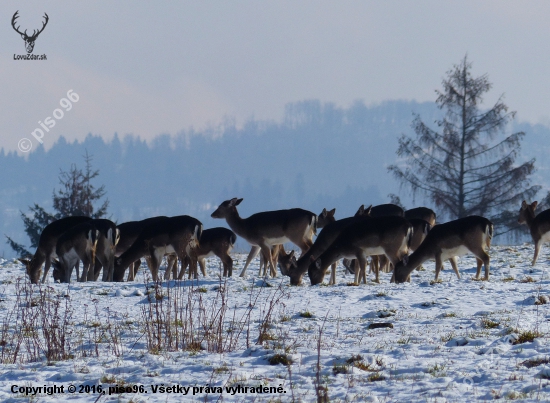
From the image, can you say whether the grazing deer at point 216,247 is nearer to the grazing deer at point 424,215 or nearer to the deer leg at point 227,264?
the deer leg at point 227,264

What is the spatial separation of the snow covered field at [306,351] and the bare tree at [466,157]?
24.8 metres

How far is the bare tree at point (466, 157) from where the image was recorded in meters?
36.6

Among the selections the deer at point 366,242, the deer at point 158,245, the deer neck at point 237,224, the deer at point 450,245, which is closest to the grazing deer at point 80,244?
the deer at point 158,245

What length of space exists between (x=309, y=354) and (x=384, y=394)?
1.62 metres

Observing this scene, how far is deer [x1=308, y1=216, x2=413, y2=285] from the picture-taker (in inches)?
630

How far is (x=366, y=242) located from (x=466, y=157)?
22.7 meters

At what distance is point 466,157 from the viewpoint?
3716cm

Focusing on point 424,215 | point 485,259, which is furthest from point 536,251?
point 424,215

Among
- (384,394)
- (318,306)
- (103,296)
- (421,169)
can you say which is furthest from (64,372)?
(421,169)

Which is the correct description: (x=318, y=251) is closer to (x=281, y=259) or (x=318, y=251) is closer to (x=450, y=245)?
(x=281, y=259)

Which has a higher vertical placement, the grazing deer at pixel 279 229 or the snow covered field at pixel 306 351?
the grazing deer at pixel 279 229

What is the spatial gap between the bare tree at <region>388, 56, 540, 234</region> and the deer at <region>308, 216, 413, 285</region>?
20.6 meters

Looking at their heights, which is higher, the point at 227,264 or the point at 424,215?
the point at 424,215

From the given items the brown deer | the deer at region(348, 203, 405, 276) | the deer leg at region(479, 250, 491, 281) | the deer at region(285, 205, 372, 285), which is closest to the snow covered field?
the deer leg at region(479, 250, 491, 281)
